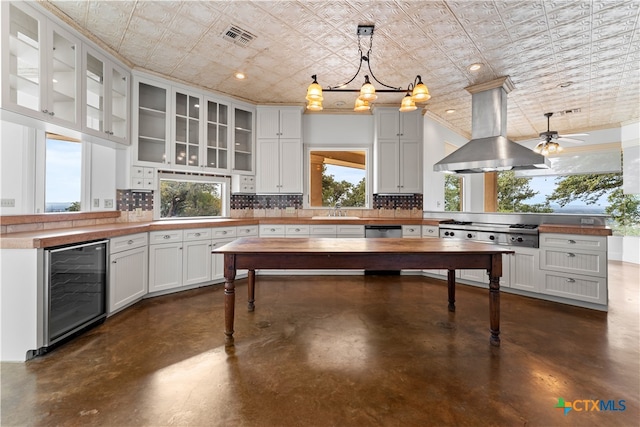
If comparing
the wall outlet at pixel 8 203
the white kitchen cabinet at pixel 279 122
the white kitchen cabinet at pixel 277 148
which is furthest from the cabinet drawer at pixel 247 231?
the wall outlet at pixel 8 203

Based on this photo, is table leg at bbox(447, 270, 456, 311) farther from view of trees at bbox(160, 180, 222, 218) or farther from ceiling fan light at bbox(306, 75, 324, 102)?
view of trees at bbox(160, 180, 222, 218)

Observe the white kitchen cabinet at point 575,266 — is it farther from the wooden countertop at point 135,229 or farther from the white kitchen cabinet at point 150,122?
the white kitchen cabinet at point 150,122

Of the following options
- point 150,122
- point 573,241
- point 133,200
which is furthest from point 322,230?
point 573,241

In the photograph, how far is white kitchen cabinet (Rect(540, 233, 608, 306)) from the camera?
3.03 meters

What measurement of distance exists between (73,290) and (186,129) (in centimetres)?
256

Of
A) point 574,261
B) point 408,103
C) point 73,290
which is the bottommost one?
point 73,290

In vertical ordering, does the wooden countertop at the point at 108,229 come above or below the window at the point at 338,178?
below

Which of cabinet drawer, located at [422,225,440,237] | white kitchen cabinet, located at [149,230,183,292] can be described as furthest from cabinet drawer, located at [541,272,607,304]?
white kitchen cabinet, located at [149,230,183,292]

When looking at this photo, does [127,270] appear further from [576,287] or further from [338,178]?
[576,287]

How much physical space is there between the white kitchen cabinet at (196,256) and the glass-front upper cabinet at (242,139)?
135cm

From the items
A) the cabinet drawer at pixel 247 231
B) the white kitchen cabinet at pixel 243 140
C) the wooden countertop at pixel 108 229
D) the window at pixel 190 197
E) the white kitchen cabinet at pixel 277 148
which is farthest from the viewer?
the white kitchen cabinet at pixel 277 148

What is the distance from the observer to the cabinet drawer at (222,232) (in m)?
3.89

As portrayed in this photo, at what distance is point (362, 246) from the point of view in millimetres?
2393

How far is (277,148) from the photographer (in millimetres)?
4781
